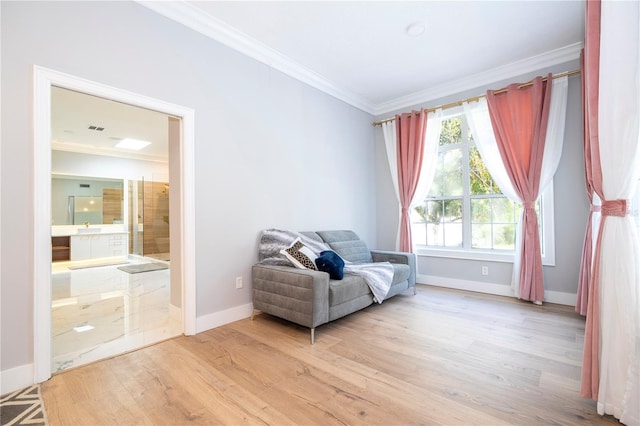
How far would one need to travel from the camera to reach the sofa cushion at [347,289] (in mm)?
2559

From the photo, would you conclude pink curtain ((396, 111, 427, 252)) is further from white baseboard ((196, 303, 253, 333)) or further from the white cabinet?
the white cabinet

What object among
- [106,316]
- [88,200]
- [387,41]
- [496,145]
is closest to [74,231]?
[88,200]

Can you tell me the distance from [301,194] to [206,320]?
1821 millimetres

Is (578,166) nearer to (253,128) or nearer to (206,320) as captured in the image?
(253,128)

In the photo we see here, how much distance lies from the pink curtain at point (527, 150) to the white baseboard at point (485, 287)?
20 cm

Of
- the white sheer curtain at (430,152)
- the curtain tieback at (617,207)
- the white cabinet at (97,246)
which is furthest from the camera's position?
the white cabinet at (97,246)

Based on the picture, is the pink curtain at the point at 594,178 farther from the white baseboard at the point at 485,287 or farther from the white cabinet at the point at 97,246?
the white cabinet at the point at 97,246

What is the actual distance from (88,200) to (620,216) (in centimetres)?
1023

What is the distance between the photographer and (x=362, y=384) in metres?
1.78

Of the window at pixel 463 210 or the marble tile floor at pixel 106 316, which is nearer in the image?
the marble tile floor at pixel 106 316

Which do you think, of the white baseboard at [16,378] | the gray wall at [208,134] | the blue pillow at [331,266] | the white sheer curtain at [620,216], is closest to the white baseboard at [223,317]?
the gray wall at [208,134]

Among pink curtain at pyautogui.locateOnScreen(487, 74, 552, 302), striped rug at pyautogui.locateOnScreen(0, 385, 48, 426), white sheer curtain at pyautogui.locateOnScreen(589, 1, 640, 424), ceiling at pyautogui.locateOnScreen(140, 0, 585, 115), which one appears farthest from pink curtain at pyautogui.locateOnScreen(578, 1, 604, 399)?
striped rug at pyautogui.locateOnScreen(0, 385, 48, 426)

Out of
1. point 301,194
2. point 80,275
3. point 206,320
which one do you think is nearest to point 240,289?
point 206,320

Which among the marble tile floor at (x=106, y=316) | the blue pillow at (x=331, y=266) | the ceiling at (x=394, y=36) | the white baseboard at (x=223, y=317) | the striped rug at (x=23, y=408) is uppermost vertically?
the ceiling at (x=394, y=36)
